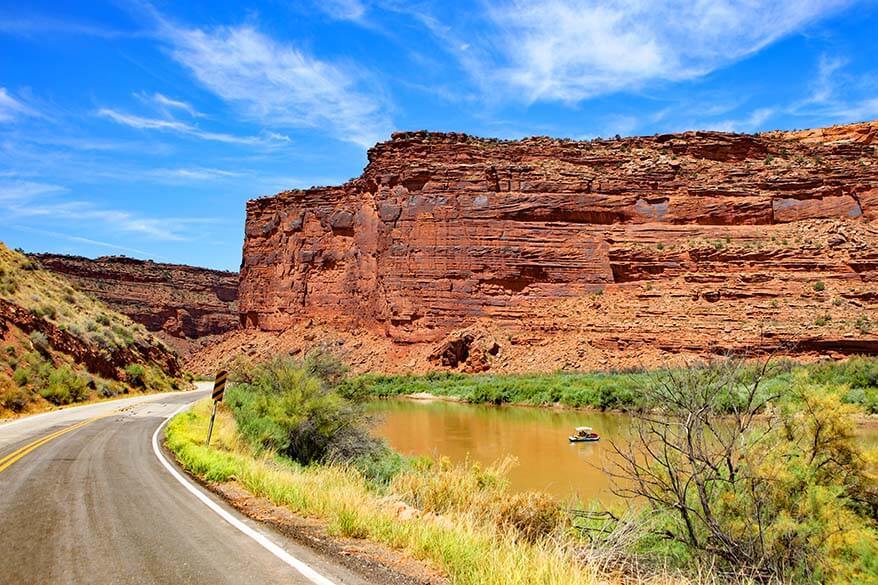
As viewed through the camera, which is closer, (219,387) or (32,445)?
(32,445)

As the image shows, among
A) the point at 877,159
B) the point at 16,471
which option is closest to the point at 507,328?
the point at 877,159

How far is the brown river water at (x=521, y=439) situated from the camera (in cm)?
1504

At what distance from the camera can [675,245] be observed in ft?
156

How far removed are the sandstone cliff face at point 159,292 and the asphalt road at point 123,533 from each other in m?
80.1

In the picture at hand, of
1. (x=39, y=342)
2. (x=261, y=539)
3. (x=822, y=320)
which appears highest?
(x=822, y=320)

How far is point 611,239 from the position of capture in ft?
161

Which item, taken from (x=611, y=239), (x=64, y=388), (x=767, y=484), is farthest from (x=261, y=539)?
(x=611, y=239)

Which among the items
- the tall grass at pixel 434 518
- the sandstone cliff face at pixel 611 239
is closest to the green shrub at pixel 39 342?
the tall grass at pixel 434 518

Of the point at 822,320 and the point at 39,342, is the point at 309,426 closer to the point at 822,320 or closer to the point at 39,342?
the point at 39,342

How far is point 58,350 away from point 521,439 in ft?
61.6

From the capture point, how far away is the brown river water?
15039 millimetres

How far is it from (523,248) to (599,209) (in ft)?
23.1

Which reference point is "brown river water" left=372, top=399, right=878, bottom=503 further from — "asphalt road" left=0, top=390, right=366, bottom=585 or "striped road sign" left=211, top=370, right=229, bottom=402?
"asphalt road" left=0, top=390, right=366, bottom=585

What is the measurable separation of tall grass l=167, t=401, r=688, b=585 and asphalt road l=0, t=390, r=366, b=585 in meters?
0.68
